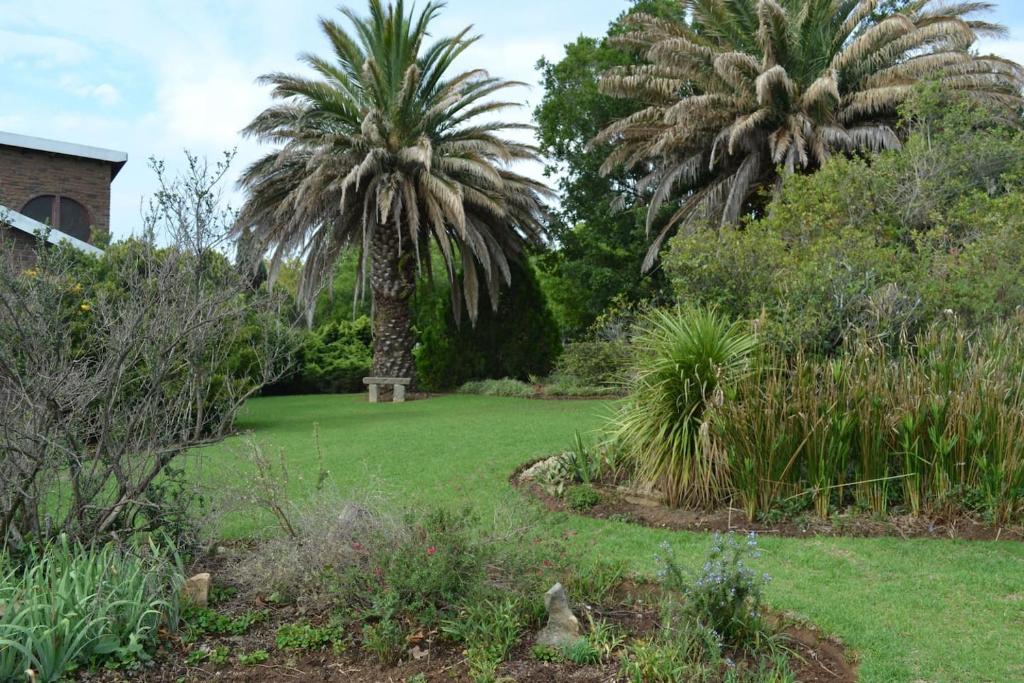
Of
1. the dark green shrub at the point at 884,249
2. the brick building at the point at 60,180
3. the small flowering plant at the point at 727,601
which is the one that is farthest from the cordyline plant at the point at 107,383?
the brick building at the point at 60,180

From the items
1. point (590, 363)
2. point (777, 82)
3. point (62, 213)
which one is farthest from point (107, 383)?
point (62, 213)

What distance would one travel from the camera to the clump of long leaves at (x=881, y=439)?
7.25 meters

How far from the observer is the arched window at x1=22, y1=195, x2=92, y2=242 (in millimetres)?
23875

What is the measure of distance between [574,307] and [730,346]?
22660mm

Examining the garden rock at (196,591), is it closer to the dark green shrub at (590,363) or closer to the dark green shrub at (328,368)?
the dark green shrub at (590,363)

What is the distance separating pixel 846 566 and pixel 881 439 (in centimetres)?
152

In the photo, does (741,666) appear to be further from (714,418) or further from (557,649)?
(714,418)

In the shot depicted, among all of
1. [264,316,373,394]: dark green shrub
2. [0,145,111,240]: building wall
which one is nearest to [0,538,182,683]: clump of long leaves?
[0,145,111,240]: building wall

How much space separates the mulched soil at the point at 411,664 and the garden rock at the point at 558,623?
11 cm

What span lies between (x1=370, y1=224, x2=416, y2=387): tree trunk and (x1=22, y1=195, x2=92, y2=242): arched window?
9056 mm

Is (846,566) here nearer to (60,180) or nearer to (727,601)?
(727,601)

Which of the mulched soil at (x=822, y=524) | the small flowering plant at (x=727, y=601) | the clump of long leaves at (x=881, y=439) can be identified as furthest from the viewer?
the clump of long leaves at (x=881, y=439)

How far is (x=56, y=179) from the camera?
79.2 ft

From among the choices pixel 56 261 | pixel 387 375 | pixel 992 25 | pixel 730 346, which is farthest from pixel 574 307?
pixel 56 261
